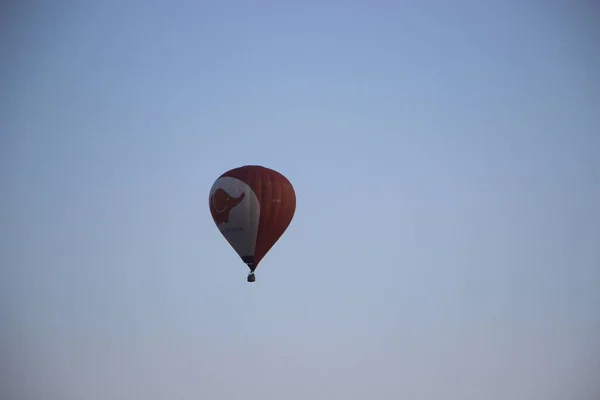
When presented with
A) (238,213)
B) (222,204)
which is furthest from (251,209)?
(222,204)

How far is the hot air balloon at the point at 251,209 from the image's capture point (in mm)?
30344

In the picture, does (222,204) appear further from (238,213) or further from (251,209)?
(251,209)

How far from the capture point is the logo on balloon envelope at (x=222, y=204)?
3041 cm

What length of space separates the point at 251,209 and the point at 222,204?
4.18 feet

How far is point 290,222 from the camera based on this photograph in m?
31.8

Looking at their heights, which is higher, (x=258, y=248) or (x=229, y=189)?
(x=229, y=189)

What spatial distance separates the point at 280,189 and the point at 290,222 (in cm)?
179

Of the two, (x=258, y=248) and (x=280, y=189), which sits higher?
(x=280, y=189)

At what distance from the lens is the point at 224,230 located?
3088 centimetres

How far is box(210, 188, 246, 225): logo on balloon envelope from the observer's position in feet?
99.8

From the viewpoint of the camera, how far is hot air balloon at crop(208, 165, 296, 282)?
99.6 feet

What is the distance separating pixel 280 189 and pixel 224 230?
112 inches

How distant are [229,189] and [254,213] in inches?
56.3

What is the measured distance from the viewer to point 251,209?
3031 centimetres
